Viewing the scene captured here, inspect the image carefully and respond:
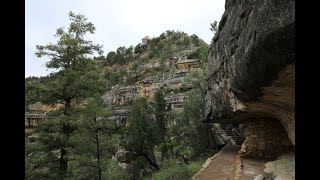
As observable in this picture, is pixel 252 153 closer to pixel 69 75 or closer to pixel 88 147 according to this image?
pixel 88 147

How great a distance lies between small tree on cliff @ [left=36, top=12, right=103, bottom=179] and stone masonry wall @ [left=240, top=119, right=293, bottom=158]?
279 inches

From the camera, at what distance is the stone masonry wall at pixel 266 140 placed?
11.9 m

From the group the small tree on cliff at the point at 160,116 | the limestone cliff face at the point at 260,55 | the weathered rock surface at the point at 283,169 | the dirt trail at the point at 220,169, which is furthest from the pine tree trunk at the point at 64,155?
the small tree on cliff at the point at 160,116

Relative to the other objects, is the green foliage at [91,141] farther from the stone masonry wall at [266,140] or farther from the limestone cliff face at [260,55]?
the limestone cliff face at [260,55]

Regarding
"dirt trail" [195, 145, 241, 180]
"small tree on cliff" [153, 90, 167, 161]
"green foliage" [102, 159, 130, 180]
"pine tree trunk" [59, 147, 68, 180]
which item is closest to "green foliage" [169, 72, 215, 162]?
"small tree on cliff" [153, 90, 167, 161]

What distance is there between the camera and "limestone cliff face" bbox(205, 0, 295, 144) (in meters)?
4.29

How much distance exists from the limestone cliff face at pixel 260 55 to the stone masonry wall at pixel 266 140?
1969mm

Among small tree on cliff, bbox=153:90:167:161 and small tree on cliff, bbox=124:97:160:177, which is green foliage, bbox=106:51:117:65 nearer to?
small tree on cliff, bbox=153:90:167:161

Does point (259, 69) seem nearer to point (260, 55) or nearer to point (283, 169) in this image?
point (260, 55)

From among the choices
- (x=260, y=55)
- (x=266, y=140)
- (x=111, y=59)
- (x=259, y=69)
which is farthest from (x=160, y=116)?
(x=111, y=59)

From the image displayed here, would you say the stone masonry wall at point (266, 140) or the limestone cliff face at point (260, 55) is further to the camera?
the stone masonry wall at point (266, 140)
